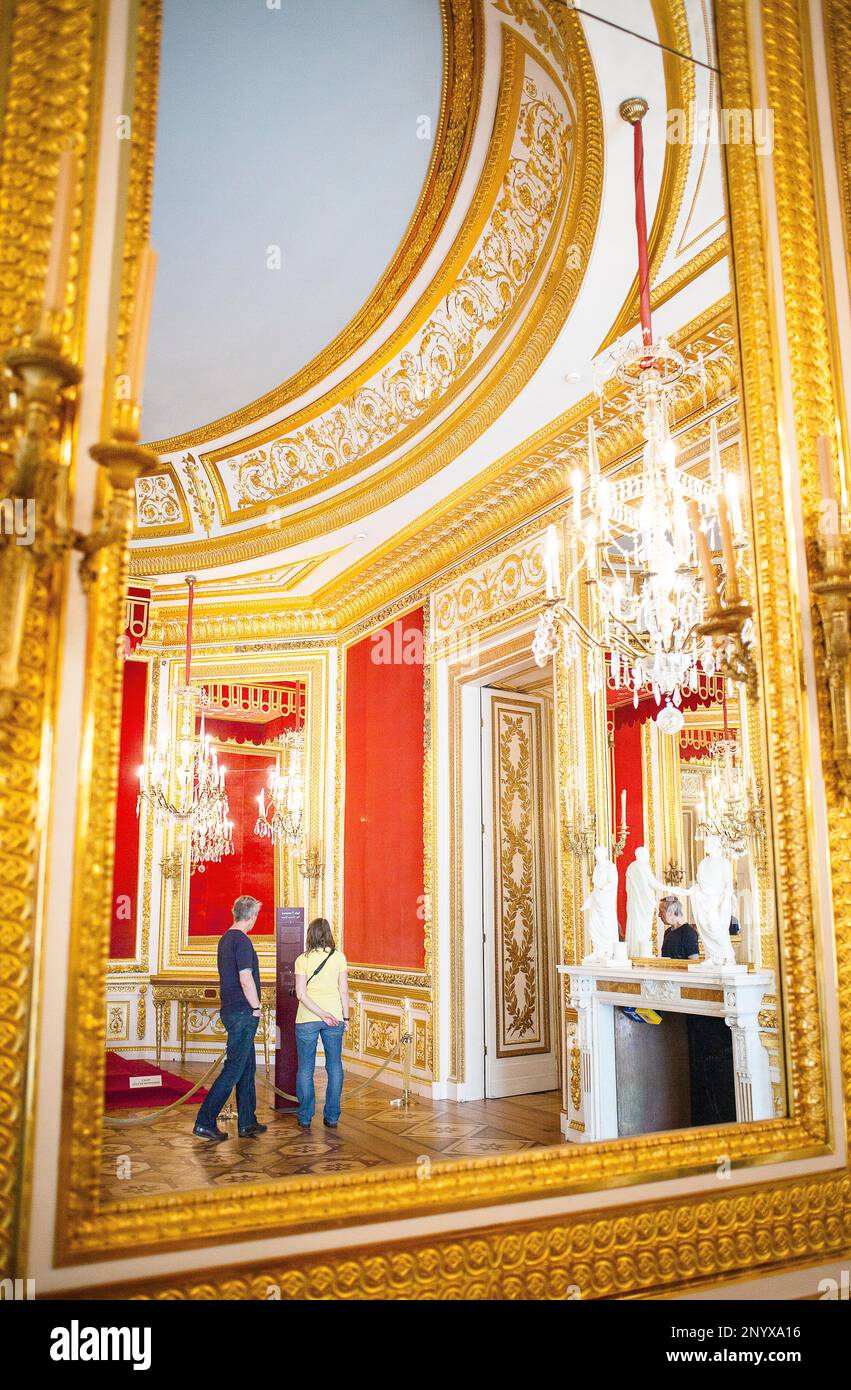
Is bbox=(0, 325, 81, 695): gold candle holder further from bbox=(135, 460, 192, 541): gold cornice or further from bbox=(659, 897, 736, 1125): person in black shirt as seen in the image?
bbox=(135, 460, 192, 541): gold cornice

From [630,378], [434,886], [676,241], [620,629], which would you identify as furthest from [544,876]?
[676,241]

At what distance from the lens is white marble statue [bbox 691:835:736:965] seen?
312 cm

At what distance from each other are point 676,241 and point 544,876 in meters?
4.02

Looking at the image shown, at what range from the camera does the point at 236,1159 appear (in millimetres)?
3137

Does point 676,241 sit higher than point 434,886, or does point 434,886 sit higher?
point 676,241

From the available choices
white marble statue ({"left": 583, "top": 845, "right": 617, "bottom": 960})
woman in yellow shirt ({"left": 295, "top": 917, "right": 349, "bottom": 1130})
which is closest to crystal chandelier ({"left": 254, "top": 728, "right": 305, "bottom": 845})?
woman in yellow shirt ({"left": 295, "top": 917, "right": 349, "bottom": 1130})

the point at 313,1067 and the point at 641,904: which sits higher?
the point at 641,904

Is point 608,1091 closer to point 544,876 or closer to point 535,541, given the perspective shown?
point 544,876

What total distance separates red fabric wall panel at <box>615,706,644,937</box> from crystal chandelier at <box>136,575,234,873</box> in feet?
10.0

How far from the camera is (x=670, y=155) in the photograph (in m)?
3.46

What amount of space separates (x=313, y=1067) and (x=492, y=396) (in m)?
3.31

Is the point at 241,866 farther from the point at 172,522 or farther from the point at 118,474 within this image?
the point at 118,474

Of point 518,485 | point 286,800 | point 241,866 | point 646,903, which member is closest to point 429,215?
point 518,485
